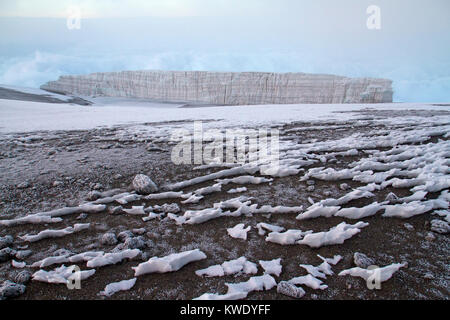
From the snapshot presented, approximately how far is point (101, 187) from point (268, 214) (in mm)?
2582

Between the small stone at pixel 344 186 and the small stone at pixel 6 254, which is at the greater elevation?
the small stone at pixel 344 186

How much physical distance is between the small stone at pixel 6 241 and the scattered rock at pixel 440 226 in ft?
14.5

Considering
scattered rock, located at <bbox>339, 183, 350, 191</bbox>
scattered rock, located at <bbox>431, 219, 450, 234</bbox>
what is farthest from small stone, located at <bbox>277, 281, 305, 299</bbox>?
scattered rock, located at <bbox>339, 183, 350, 191</bbox>

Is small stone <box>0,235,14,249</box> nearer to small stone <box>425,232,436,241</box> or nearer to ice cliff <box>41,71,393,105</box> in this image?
small stone <box>425,232,436,241</box>

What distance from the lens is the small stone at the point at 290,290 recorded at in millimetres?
1897

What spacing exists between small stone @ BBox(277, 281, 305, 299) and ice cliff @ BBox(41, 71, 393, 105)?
42.4 metres

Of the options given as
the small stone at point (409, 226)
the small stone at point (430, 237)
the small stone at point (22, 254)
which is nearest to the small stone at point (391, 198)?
the small stone at point (409, 226)

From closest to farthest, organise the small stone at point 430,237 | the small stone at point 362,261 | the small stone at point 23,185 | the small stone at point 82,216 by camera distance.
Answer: the small stone at point 362,261 < the small stone at point 430,237 < the small stone at point 82,216 < the small stone at point 23,185

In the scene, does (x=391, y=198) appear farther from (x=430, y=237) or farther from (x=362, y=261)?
(x=362, y=261)

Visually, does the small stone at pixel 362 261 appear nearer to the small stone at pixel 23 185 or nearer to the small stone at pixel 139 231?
the small stone at pixel 139 231

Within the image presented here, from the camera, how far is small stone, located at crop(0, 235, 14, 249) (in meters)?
2.50

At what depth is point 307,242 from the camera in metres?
2.53

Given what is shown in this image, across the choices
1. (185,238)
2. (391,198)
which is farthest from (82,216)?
(391,198)

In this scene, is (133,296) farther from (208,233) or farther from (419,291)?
(419,291)
